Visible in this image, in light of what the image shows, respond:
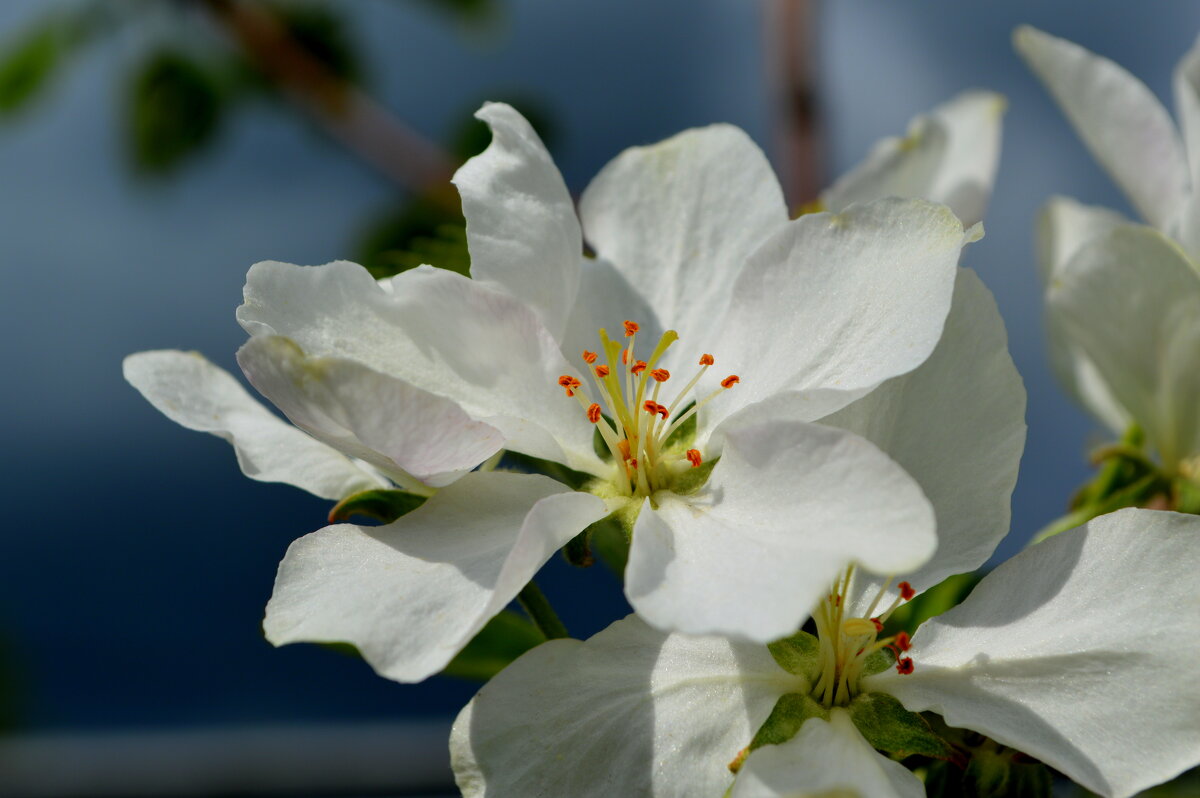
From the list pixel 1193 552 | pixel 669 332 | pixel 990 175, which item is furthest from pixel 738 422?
pixel 990 175

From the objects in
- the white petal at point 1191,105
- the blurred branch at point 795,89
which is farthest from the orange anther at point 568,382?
the blurred branch at point 795,89

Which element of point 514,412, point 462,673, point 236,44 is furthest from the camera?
point 236,44

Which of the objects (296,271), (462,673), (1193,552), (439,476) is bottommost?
(462,673)

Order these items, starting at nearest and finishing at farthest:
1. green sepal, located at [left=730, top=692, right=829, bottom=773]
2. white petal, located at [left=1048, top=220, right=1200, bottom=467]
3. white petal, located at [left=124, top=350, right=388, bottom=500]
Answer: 1. green sepal, located at [left=730, top=692, right=829, bottom=773]
2. white petal, located at [left=124, top=350, right=388, bottom=500]
3. white petal, located at [left=1048, top=220, right=1200, bottom=467]

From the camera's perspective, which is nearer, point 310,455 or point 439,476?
point 439,476

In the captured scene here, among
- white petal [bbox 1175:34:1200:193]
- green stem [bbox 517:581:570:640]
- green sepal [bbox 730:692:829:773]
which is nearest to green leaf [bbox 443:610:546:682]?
green stem [bbox 517:581:570:640]

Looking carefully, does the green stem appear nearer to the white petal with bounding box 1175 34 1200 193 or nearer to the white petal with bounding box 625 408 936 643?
the white petal with bounding box 625 408 936 643

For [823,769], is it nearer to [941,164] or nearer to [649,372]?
[649,372]

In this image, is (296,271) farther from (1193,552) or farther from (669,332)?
(1193,552)
